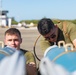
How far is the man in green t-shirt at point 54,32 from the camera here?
357 centimetres

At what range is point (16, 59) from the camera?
5.49ft

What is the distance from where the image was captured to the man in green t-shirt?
11.7ft

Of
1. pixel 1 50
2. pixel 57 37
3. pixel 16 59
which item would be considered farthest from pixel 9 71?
pixel 57 37

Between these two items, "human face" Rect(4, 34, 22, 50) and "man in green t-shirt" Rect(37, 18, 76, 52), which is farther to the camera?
"man in green t-shirt" Rect(37, 18, 76, 52)

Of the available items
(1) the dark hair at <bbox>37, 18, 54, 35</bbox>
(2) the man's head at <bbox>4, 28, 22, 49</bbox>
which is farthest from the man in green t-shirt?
(2) the man's head at <bbox>4, 28, 22, 49</bbox>

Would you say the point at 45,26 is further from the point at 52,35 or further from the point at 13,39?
the point at 13,39

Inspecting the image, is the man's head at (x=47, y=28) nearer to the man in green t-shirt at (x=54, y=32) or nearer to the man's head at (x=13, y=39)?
the man in green t-shirt at (x=54, y=32)

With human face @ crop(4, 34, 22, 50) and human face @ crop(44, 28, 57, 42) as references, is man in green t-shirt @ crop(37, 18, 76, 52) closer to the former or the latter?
human face @ crop(44, 28, 57, 42)

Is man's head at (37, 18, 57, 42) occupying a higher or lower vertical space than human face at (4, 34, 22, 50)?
higher

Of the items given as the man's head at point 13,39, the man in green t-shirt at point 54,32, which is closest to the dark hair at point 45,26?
the man in green t-shirt at point 54,32

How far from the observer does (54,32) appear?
3676 mm

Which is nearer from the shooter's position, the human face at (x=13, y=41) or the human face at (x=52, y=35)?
the human face at (x=13, y=41)

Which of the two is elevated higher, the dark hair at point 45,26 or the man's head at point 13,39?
the dark hair at point 45,26

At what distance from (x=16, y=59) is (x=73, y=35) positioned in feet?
7.84
